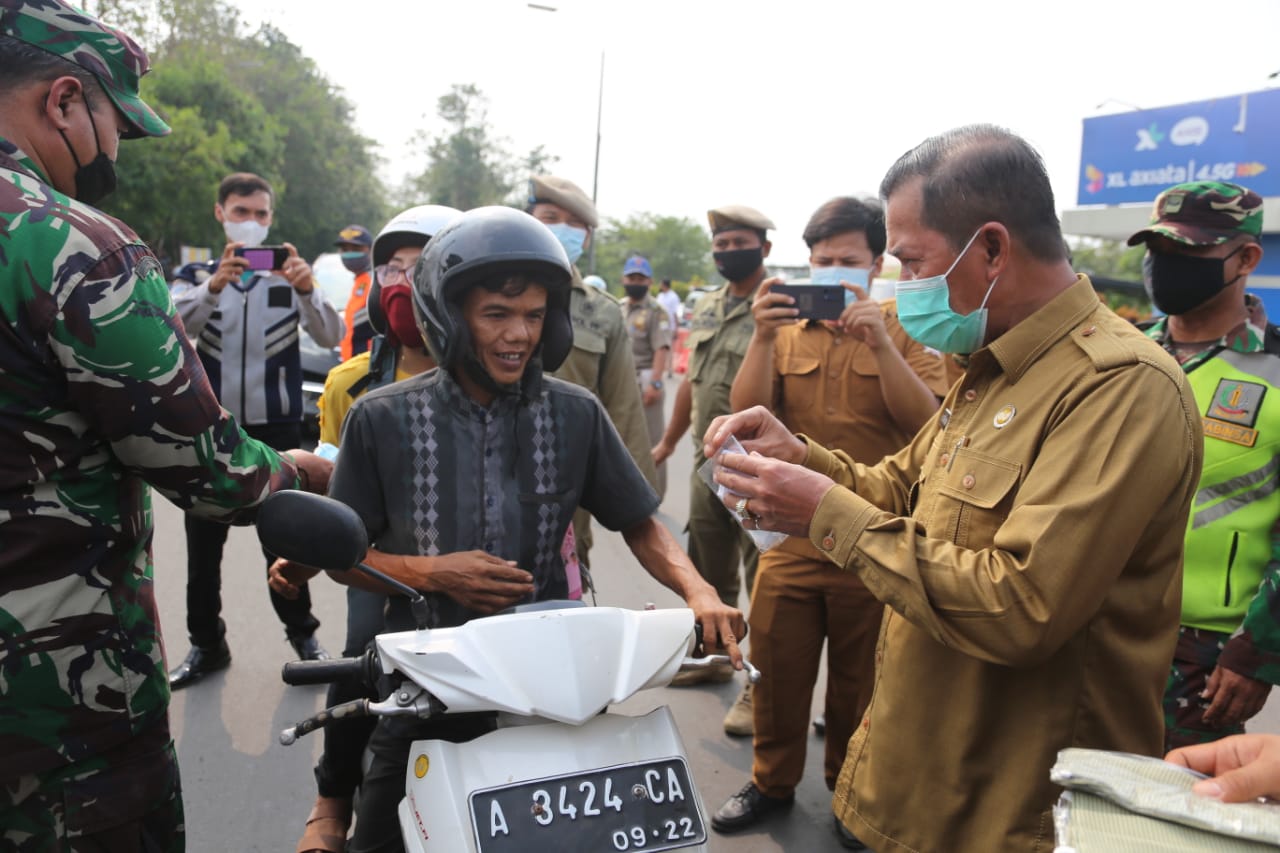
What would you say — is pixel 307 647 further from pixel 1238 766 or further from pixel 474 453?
pixel 1238 766

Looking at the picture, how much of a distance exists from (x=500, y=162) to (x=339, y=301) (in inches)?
2130

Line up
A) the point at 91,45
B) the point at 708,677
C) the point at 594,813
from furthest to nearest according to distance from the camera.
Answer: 1. the point at 708,677
2. the point at 91,45
3. the point at 594,813

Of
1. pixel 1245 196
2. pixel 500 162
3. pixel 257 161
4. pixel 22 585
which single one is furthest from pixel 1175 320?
pixel 500 162

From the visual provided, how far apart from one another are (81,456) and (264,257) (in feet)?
10.2

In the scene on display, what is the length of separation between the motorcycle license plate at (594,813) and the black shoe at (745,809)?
1.87 metres

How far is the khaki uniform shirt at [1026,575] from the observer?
1.54 metres

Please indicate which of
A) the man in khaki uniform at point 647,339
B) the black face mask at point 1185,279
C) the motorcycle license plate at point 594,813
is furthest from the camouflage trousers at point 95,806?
the man in khaki uniform at point 647,339

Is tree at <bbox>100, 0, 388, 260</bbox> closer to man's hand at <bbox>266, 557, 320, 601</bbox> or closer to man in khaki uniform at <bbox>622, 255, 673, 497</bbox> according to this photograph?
man in khaki uniform at <bbox>622, 255, 673, 497</bbox>

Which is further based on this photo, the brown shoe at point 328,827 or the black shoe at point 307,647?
the black shoe at point 307,647

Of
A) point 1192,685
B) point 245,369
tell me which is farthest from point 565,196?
point 1192,685

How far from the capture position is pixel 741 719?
4.05 m

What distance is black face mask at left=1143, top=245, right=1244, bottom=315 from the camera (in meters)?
2.72

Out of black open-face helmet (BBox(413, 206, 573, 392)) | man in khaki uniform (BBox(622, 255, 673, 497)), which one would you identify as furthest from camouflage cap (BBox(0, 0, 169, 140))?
man in khaki uniform (BBox(622, 255, 673, 497))

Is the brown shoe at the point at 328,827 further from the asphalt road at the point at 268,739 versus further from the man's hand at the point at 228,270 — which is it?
the man's hand at the point at 228,270
